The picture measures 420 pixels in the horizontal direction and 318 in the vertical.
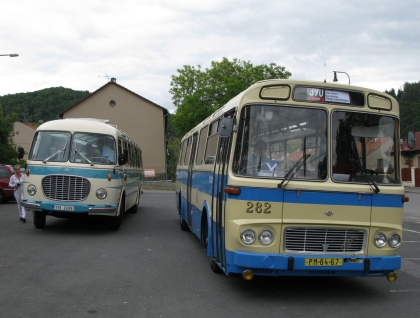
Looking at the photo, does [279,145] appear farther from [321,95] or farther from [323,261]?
[323,261]

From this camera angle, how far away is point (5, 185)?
912 inches

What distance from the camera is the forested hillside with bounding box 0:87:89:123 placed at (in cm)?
9470

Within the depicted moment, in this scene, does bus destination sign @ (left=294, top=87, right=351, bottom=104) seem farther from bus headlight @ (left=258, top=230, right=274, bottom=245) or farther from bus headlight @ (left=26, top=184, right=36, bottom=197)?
bus headlight @ (left=26, top=184, right=36, bottom=197)

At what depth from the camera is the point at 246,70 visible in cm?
5897

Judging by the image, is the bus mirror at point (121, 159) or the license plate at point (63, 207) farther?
the bus mirror at point (121, 159)

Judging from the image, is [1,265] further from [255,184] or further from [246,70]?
[246,70]

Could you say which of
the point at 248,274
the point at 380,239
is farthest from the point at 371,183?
the point at 248,274

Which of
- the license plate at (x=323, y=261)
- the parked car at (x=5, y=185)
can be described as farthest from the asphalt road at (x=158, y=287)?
the parked car at (x=5, y=185)

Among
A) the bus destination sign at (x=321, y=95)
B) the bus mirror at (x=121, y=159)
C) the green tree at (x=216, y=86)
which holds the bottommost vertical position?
the bus mirror at (x=121, y=159)

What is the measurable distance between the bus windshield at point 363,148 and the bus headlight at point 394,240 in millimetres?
729

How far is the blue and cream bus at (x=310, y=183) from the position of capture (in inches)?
266

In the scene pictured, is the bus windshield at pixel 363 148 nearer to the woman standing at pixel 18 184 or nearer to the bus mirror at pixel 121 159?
the bus mirror at pixel 121 159

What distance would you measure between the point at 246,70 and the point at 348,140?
52.8 meters

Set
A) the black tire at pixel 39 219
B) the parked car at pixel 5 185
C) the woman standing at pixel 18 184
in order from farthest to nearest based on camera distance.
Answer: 1. the parked car at pixel 5 185
2. the woman standing at pixel 18 184
3. the black tire at pixel 39 219
